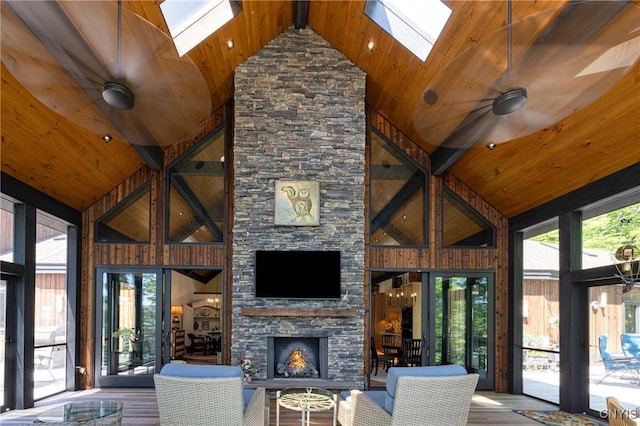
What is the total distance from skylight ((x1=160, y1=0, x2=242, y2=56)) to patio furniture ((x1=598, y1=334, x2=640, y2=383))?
6440 millimetres

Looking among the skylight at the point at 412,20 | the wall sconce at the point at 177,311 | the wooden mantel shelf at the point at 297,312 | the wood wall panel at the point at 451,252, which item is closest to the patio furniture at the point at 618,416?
the skylight at the point at 412,20

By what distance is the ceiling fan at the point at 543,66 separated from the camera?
353 centimetres

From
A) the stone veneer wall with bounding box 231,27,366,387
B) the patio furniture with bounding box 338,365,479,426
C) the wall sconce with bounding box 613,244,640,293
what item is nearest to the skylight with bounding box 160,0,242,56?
the stone veneer wall with bounding box 231,27,366,387

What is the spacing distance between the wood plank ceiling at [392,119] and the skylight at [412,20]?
13cm

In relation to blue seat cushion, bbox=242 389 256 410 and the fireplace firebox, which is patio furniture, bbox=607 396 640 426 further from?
the fireplace firebox

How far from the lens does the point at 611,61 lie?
3496 mm

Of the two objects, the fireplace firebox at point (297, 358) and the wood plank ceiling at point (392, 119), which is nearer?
the wood plank ceiling at point (392, 119)

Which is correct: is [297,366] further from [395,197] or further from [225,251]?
[395,197]

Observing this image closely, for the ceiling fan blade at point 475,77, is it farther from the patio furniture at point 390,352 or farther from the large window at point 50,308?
the large window at point 50,308

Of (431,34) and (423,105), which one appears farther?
(431,34)

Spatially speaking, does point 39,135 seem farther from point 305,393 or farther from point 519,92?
point 519,92

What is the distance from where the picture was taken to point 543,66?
12.0 ft

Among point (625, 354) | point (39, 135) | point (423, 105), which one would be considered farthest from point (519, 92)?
point (39, 135)

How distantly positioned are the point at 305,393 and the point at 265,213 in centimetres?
362
